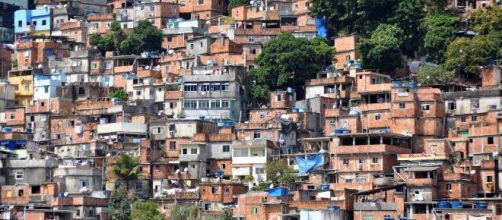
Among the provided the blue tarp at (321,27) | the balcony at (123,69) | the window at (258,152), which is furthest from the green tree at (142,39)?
the window at (258,152)

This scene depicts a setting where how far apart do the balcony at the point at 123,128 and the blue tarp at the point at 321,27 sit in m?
12.0

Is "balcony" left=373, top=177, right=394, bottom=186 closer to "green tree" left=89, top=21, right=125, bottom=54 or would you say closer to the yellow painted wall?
the yellow painted wall

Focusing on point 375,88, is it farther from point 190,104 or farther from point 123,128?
point 123,128

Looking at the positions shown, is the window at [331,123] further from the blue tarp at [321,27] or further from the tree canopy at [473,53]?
the blue tarp at [321,27]

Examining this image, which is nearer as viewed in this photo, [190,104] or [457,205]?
[457,205]

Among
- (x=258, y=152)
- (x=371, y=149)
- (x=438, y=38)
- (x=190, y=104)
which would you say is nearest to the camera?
(x=371, y=149)

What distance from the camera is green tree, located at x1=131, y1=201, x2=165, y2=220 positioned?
2699 inches

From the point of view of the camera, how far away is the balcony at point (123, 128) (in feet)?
256

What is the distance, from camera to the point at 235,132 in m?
75.9

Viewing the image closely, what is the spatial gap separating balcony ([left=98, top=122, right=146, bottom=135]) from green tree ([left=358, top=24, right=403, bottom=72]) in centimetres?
1043

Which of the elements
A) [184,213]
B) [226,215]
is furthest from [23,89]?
[226,215]

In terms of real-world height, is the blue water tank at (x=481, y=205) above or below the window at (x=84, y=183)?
below

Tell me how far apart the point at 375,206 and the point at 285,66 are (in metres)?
15.5

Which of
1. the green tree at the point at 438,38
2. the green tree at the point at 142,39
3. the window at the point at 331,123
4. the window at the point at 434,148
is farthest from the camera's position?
the green tree at the point at 142,39
